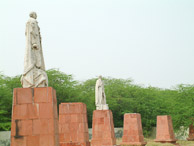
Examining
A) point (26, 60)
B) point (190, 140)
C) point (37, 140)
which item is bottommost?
point (190, 140)

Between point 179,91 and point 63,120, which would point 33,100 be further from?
point 179,91

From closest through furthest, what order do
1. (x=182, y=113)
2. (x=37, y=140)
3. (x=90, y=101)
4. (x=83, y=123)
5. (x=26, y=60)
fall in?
1. (x=37, y=140)
2. (x=26, y=60)
3. (x=83, y=123)
4. (x=182, y=113)
5. (x=90, y=101)

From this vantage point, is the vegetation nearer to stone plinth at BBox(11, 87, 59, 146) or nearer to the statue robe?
the statue robe

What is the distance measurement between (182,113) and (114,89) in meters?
10.8

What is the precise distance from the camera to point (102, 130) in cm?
1669

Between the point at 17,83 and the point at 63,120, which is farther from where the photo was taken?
the point at 17,83

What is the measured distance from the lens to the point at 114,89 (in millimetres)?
35625

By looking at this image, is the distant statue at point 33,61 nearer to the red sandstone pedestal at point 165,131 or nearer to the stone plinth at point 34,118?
the stone plinth at point 34,118

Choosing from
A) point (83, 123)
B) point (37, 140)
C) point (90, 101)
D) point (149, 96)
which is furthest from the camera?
point (149, 96)

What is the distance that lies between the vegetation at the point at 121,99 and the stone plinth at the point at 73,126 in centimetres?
1046

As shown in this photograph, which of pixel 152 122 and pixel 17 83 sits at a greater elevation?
pixel 17 83

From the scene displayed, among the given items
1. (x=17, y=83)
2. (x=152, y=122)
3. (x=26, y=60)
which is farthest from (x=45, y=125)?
(x=152, y=122)

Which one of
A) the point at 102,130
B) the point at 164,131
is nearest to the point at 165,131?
the point at 164,131

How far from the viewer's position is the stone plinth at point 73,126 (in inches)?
517
